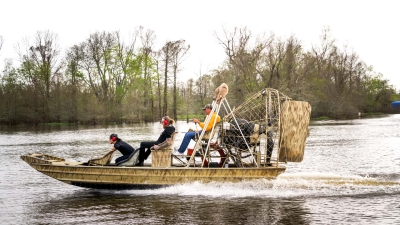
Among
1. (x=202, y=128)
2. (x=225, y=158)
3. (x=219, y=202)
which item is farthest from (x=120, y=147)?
(x=219, y=202)

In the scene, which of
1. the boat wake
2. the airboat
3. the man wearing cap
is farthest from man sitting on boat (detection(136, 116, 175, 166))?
the boat wake

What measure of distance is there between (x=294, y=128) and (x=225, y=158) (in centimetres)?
230

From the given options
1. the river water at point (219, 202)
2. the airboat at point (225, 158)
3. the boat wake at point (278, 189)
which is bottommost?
the river water at point (219, 202)

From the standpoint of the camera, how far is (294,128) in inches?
525

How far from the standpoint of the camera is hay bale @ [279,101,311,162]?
13.3 metres

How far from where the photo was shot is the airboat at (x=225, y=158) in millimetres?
13359

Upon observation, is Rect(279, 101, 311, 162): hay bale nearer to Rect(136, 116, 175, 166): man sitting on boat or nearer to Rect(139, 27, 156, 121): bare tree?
Rect(136, 116, 175, 166): man sitting on boat

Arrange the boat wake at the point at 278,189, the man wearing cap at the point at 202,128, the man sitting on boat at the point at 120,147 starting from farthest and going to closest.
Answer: the man sitting on boat at the point at 120,147 < the man wearing cap at the point at 202,128 < the boat wake at the point at 278,189

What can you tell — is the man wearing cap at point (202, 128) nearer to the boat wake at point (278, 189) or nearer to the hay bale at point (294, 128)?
the boat wake at point (278, 189)

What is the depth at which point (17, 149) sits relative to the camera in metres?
30.5

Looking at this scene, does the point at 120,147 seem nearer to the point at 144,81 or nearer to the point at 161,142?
the point at 161,142

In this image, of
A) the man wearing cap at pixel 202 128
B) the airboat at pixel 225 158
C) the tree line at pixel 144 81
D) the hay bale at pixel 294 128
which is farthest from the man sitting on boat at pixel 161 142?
the tree line at pixel 144 81

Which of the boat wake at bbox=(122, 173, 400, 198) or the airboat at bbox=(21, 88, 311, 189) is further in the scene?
the airboat at bbox=(21, 88, 311, 189)

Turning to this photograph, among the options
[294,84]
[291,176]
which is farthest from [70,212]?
[294,84]
